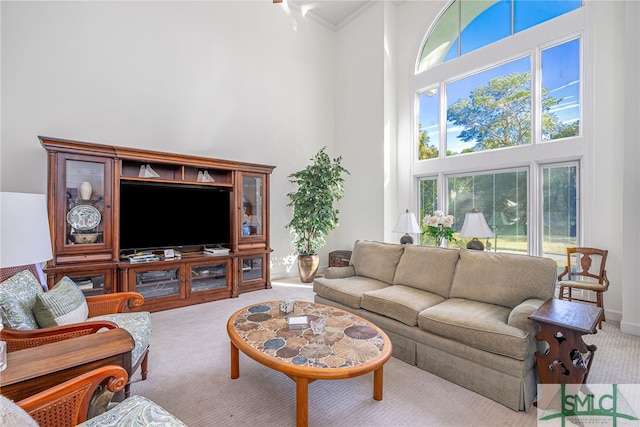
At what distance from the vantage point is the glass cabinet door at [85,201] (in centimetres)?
315

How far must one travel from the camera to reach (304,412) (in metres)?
1.62

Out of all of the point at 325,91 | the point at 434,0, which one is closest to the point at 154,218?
the point at 325,91

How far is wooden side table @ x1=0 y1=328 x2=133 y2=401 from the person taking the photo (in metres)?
1.21

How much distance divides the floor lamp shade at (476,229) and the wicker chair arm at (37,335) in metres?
3.19

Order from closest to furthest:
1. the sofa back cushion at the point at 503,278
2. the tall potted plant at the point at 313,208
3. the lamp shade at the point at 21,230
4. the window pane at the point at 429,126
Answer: the lamp shade at the point at 21,230, the sofa back cushion at the point at 503,278, the tall potted plant at the point at 313,208, the window pane at the point at 429,126

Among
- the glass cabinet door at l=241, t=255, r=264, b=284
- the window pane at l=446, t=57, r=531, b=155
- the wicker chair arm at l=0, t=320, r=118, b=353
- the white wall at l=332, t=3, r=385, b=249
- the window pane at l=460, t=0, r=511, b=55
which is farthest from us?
the white wall at l=332, t=3, r=385, b=249

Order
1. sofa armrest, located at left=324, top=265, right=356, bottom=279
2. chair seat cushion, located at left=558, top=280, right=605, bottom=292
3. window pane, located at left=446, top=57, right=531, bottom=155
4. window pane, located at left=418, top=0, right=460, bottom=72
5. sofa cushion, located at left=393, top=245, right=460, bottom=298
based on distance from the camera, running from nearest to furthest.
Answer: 1. sofa cushion, located at left=393, top=245, right=460, bottom=298
2. chair seat cushion, located at left=558, top=280, right=605, bottom=292
3. sofa armrest, located at left=324, top=265, right=356, bottom=279
4. window pane, located at left=446, top=57, right=531, bottom=155
5. window pane, located at left=418, top=0, right=460, bottom=72

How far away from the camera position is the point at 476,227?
2.98m

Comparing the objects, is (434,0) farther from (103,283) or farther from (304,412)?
(103,283)

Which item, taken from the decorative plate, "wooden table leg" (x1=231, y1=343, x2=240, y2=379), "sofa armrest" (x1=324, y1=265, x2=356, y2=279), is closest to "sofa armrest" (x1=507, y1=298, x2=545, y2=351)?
"sofa armrest" (x1=324, y1=265, x2=356, y2=279)

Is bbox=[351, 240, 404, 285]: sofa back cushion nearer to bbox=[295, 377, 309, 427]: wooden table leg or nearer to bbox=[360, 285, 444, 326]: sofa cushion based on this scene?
bbox=[360, 285, 444, 326]: sofa cushion

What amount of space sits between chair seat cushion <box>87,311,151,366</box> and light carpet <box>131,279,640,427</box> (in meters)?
0.35

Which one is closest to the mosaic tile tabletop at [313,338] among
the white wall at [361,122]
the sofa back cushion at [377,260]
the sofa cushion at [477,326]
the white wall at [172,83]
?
the sofa cushion at [477,326]

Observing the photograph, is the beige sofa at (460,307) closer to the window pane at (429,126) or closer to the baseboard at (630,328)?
the baseboard at (630,328)
